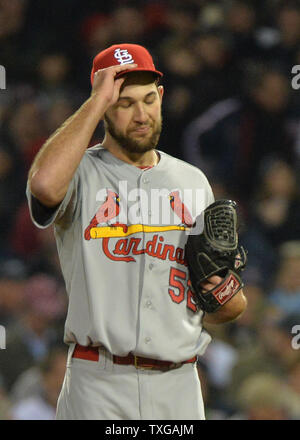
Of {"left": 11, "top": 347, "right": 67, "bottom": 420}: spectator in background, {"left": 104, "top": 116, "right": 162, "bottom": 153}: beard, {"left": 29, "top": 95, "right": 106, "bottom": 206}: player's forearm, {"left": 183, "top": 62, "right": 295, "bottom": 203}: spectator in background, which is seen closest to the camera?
{"left": 29, "top": 95, "right": 106, "bottom": 206}: player's forearm

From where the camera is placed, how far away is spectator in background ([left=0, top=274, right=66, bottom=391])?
3186 mm

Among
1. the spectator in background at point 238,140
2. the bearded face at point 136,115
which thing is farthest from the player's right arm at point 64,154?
the spectator in background at point 238,140

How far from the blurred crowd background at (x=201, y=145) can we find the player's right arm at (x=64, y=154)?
5.26 feet

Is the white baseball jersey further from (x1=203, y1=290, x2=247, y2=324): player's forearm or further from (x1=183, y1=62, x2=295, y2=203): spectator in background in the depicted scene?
(x1=183, y1=62, x2=295, y2=203): spectator in background

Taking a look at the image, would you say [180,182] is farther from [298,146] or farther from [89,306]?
[298,146]

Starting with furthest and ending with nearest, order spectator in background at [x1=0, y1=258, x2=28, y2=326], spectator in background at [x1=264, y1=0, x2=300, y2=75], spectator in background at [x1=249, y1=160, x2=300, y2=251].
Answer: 1. spectator in background at [x1=264, y1=0, x2=300, y2=75]
2. spectator in background at [x1=249, y1=160, x2=300, y2=251]
3. spectator in background at [x1=0, y1=258, x2=28, y2=326]

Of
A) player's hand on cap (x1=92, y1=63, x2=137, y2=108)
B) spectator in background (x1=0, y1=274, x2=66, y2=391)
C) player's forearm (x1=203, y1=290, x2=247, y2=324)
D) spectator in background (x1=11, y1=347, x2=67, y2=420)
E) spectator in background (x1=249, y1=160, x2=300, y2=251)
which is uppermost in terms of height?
player's hand on cap (x1=92, y1=63, x2=137, y2=108)

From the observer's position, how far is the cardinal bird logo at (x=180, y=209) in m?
1.88

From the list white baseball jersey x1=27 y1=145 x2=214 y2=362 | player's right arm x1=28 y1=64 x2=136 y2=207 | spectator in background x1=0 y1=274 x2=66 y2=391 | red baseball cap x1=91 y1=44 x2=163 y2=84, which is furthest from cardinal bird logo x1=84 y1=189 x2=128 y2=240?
spectator in background x1=0 y1=274 x2=66 y2=391

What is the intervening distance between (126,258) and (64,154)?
32 cm

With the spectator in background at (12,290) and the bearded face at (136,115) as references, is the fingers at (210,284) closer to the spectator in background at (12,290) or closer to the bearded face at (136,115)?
the bearded face at (136,115)

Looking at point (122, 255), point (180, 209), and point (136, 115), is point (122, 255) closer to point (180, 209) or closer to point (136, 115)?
point (180, 209)

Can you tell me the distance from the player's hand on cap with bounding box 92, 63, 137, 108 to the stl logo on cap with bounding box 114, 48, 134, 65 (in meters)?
0.03
